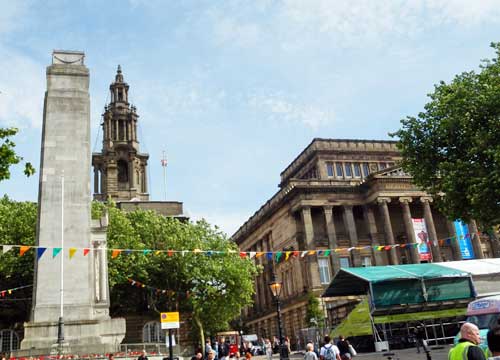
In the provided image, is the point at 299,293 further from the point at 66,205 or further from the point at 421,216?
the point at 66,205

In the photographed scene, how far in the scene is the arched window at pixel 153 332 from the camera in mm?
47625

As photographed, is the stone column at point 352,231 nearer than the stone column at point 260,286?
Yes

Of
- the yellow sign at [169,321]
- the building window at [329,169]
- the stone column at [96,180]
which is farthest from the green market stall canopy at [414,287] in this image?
the stone column at [96,180]

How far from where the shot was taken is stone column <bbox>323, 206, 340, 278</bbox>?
184 feet

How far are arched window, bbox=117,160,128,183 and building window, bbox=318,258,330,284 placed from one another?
1310 inches

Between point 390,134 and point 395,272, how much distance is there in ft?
25.0

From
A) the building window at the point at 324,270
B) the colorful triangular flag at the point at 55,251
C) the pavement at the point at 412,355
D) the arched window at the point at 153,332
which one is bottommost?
the pavement at the point at 412,355

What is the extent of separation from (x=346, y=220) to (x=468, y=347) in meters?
53.9

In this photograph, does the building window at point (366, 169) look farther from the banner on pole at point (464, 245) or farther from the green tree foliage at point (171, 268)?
the green tree foliage at point (171, 268)

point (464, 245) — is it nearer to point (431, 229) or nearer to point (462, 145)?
point (431, 229)

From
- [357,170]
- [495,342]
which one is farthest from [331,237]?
[495,342]

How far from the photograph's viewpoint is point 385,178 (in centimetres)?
5794

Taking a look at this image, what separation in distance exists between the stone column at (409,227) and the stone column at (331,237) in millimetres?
8107

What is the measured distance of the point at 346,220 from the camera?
59.1 m
